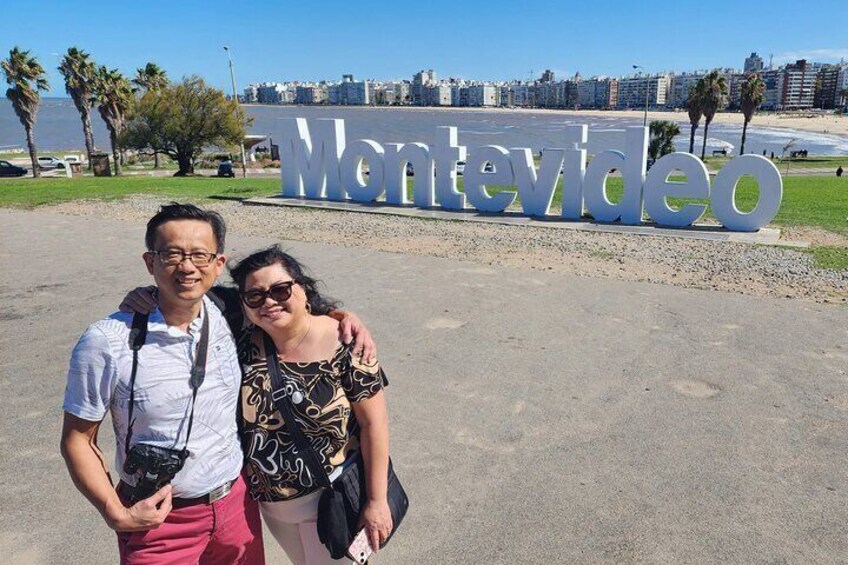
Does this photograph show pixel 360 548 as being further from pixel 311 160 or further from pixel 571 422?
pixel 311 160

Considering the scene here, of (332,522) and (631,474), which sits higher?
(332,522)

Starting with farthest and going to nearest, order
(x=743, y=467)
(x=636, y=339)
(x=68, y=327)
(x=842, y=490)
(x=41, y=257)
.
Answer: (x=41, y=257), (x=68, y=327), (x=636, y=339), (x=743, y=467), (x=842, y=490)

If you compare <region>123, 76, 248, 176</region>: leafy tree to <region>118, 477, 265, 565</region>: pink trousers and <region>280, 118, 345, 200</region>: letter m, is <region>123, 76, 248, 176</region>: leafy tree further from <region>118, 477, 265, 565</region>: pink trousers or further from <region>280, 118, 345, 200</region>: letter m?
<region>118, 477, 265, 565</region>: pink trousers

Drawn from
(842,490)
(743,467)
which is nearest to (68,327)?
(743,467)

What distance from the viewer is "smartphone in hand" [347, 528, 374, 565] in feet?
7.77

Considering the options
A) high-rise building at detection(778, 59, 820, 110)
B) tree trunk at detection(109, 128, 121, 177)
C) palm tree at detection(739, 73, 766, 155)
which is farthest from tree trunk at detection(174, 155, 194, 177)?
high-rise building at detection(778, 59, 820, 110)

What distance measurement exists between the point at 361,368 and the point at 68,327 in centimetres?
705

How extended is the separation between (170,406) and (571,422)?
402cm

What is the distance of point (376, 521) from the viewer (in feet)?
7.91

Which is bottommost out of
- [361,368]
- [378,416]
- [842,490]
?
[842,490]

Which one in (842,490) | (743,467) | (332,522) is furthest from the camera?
(743,467)

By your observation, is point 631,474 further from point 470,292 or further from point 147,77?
point 147,77

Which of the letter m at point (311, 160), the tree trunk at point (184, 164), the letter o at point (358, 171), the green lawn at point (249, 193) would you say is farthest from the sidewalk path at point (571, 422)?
the tree trunk at point (184, 164)

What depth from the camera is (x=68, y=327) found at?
7953 mm
